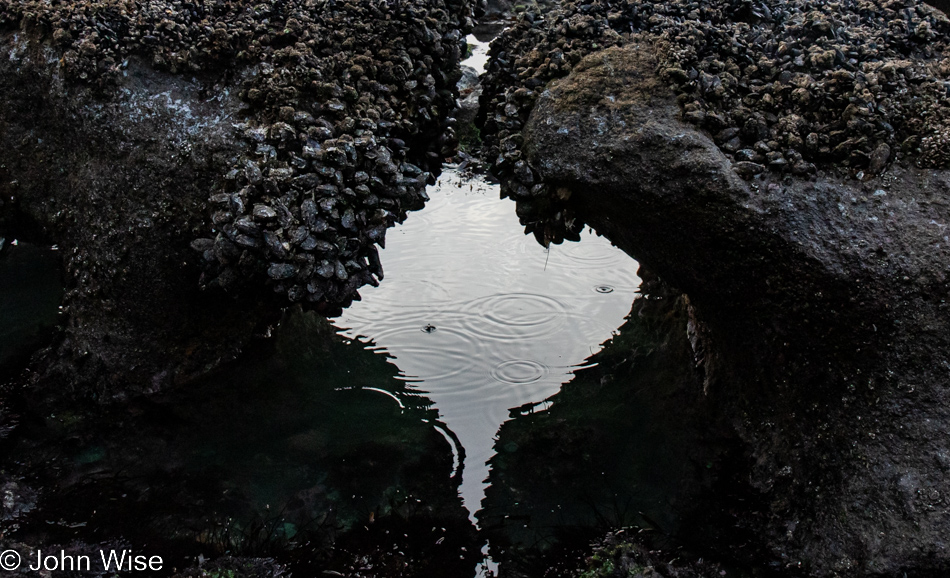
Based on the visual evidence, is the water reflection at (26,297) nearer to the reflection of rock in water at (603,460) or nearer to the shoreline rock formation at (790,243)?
the reflection of rock in water at (603,460)

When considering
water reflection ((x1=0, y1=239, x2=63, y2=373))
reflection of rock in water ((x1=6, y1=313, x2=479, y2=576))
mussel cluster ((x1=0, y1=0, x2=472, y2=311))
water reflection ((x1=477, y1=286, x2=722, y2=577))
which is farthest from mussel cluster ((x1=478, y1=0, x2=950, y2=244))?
water reflection ((x1=0, y1=239, x2=63, y2=373))

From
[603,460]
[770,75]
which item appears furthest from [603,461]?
[770,75]

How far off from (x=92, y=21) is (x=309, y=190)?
1.48 meters

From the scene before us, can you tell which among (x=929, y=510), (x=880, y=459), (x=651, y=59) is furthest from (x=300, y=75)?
(x=929, y=510)

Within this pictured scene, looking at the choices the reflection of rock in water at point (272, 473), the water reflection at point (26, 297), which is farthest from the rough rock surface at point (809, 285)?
the water reflection at point (26, 297)

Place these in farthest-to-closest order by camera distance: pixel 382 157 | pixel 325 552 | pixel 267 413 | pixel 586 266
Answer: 1. pixel 586 266
2. pixel 267 413
3. pixel 382 157
4. pixel 325 552

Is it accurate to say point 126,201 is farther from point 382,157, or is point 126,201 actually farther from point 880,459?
point 880,459

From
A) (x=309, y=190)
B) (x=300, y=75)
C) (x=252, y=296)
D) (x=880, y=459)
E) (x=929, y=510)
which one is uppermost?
(x=300, y=75)

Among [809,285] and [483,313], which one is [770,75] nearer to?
[809,285]

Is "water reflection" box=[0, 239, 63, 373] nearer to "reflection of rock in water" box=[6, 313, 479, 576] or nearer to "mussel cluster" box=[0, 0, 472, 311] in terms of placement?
"reflection of rock in water" box=[6, 313, 479, 576]

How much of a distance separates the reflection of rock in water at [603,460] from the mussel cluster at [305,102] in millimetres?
1190

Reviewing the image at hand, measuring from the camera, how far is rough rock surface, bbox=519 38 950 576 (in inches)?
109

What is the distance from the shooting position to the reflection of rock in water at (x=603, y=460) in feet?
10.6

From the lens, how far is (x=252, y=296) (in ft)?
12.0
